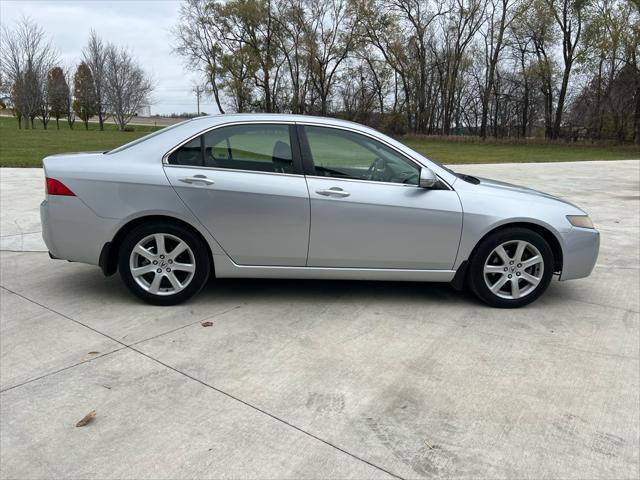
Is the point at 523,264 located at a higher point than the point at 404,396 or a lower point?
higher

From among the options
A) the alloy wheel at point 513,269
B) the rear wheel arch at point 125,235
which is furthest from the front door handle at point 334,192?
the alloy wheel at point 513,269

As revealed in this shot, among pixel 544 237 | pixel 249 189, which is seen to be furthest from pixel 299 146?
pixel 544 237

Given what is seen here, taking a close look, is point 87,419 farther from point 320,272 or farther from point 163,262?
point 320,272

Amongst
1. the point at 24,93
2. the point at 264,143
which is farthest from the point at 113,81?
the point at 264,143

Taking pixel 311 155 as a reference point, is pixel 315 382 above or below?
below

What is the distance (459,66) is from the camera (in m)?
54.8

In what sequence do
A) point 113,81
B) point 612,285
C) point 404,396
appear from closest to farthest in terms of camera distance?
point 404,396, point 612,285, point 113,81

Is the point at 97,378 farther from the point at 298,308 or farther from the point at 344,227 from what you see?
the point at 344,227

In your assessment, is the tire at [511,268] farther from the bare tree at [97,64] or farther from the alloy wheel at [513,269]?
the bare tree at [97,64]

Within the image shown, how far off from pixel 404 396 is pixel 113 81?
6281cm

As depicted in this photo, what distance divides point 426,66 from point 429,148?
24.2 metres

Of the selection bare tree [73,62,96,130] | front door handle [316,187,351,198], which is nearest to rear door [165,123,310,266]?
front door handle [316,187,351,198]

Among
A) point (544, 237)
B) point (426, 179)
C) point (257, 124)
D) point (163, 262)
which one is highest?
point (257, 124)

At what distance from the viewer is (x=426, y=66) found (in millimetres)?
55906
